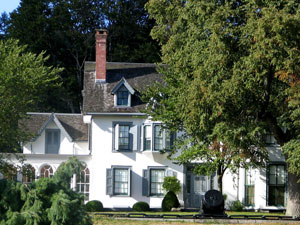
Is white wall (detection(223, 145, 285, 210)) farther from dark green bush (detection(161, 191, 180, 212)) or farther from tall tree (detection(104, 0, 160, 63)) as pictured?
tall tree (detection(104, 0, 160, 63))

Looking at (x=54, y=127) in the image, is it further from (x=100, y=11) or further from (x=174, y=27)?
(x=100, y=11)

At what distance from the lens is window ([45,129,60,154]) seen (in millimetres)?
39250

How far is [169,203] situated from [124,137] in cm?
494

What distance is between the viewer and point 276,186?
37594 mm

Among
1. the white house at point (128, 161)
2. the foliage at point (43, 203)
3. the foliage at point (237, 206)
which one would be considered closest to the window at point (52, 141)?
the white house at point (128, 161)

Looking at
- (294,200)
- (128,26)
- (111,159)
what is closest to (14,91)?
(111,159)

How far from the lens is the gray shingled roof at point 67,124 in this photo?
3988 cm

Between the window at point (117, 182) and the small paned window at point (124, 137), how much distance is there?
1.25 metres

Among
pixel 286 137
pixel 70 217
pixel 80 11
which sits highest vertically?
pixel 80 11

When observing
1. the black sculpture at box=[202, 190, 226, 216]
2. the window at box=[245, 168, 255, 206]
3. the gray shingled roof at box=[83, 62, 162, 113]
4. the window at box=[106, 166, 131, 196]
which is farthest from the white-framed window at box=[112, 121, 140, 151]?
the black sculpture at box=[202, 190, 226, 216]

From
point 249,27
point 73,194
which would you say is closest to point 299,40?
point 249,27

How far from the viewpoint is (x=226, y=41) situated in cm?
2523

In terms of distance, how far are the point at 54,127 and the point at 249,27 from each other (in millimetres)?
18346

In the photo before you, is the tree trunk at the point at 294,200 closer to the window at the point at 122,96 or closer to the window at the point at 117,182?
the window at the point at 117,182
